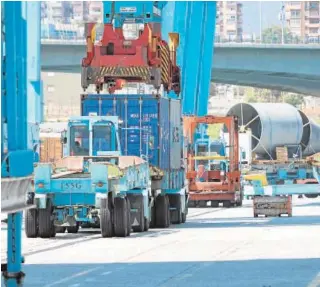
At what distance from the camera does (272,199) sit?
1711 inches

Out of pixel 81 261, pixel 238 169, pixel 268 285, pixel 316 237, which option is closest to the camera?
pixel 268 285

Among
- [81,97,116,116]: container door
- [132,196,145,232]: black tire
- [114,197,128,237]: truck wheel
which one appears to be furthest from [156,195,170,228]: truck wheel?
[114,197,128,237]: truck wheel

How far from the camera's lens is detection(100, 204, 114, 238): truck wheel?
30203mm

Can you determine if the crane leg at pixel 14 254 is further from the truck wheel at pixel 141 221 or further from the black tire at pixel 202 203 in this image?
the black tire at pixel 202 203

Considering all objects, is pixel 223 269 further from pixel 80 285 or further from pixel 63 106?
pixel 63 106

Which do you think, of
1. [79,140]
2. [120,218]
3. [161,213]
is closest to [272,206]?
[161,213]

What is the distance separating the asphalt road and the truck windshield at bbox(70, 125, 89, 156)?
2.46 meters

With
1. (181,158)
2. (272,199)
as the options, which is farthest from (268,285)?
(272,199)

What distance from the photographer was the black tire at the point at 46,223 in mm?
30500

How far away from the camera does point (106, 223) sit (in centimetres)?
3041

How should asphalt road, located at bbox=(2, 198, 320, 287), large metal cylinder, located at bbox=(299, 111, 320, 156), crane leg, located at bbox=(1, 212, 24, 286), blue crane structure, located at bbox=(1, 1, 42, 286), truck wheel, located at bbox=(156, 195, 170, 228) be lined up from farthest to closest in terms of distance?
large metal cylinder, located at bbox=(299, 111, 320, 156) < truck wheel, located at bbox=(156, 195, 170, 228) < asphalt road, located at bbox=(2, 198, 320, 287) < crane leg, located at bbox=(1, 212, 24, 286) < blue crane structure, located at bbox=(1, 1, 42, 286)

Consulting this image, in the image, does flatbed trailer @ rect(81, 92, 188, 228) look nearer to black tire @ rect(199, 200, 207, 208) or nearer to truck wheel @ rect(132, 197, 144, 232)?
truck wheel @ rect(132, 197, 144, 232)

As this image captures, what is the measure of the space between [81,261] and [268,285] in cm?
549

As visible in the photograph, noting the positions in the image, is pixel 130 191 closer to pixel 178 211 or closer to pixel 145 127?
pixel 145 127
